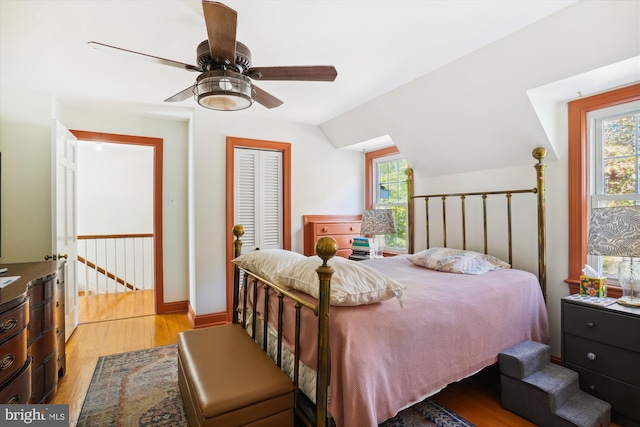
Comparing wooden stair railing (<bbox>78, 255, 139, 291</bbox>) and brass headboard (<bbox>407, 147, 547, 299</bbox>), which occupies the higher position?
brass headboard (<bbox>407, 147, 547, 299</bbox>)

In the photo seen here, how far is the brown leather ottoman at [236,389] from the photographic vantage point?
133 centimetres

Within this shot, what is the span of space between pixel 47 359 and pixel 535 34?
3816mm

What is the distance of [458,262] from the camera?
2529 millimetres

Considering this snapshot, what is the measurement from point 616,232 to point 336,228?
2.81 meters

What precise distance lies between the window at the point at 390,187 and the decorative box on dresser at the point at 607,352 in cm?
205

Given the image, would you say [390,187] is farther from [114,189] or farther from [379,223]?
[114,189]

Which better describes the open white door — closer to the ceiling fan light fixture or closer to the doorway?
the doorway

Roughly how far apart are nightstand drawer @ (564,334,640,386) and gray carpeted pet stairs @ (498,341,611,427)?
0.38ft

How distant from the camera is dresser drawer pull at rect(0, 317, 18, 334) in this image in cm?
149

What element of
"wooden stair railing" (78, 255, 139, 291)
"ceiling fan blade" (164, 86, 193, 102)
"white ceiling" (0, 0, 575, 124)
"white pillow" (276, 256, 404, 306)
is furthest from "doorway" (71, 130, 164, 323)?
"white pillow" (276, 256, 404, 306)

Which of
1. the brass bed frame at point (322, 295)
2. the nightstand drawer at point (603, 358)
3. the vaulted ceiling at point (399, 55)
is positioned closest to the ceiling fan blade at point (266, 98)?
the vaulted ceiling at point (399, 55)

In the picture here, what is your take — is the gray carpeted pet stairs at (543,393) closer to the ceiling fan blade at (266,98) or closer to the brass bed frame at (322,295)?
the brass bed frame at (322,295)

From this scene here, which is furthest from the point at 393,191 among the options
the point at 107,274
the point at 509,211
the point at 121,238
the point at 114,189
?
the point at 114,189

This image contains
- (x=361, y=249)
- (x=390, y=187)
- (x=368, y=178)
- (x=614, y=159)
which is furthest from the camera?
(x=368, y=178)
